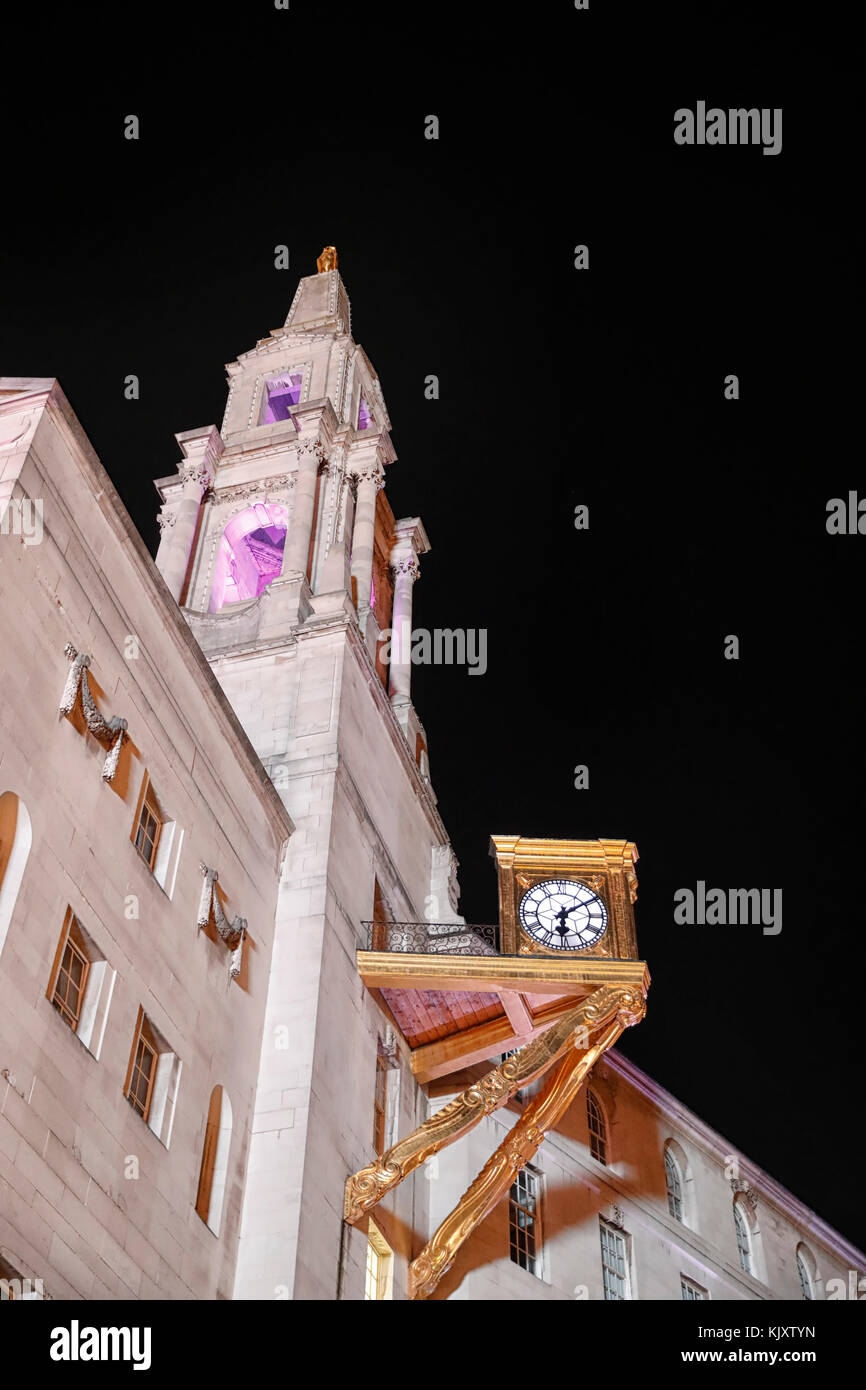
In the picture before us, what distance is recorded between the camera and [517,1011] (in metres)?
27.6

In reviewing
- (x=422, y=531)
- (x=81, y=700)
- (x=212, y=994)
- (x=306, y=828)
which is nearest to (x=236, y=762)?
(x=306, y=828)

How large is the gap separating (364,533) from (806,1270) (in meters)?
27.8

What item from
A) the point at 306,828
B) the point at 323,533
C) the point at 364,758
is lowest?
the point at 306,828

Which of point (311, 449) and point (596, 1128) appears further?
point (596, 1128)

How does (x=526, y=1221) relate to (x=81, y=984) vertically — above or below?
below

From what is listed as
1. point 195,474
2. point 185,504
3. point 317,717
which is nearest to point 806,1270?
point 317,717

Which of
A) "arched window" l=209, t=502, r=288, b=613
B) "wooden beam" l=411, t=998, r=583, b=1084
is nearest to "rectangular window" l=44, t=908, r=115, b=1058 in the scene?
"wooden beam" l=411, t=998, r=583, b=1084

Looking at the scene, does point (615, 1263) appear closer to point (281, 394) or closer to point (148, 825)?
point (148, 825)

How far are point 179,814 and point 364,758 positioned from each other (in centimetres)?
866

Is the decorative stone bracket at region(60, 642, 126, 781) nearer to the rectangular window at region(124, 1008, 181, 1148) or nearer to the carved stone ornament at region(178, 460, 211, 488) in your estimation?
the rectangular window at region(124, 1008, 181, 1148)
